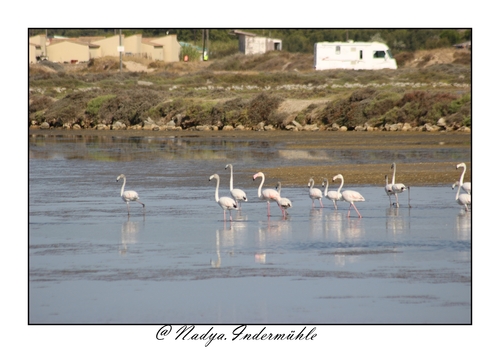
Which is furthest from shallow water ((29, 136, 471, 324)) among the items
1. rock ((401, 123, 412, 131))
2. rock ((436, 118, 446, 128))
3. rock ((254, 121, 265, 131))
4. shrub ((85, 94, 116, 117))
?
shrub ((85, 94, 116, 117))

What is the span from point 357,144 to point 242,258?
909 inches

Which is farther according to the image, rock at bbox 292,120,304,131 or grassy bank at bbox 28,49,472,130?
rock at bbox 292,120,304,131

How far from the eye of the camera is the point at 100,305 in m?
11.0

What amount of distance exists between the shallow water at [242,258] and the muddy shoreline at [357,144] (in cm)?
227

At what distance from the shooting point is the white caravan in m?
73.1

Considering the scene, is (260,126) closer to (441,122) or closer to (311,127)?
(311,127)

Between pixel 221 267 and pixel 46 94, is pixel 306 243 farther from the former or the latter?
pixel 46 94

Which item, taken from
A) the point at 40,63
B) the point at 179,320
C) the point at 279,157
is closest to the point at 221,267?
the point at 179,320

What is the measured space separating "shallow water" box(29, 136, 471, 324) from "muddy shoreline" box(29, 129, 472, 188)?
2265 mm

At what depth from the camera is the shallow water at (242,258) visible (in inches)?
423

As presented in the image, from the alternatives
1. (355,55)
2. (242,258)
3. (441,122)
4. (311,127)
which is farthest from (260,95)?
(242,258)

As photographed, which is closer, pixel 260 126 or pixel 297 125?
pixel 297 125

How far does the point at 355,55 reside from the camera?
243ft

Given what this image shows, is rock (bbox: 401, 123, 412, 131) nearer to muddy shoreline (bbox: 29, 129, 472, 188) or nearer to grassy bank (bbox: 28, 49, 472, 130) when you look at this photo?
grassy bank (bbox: 28, 49, 472, 130)
